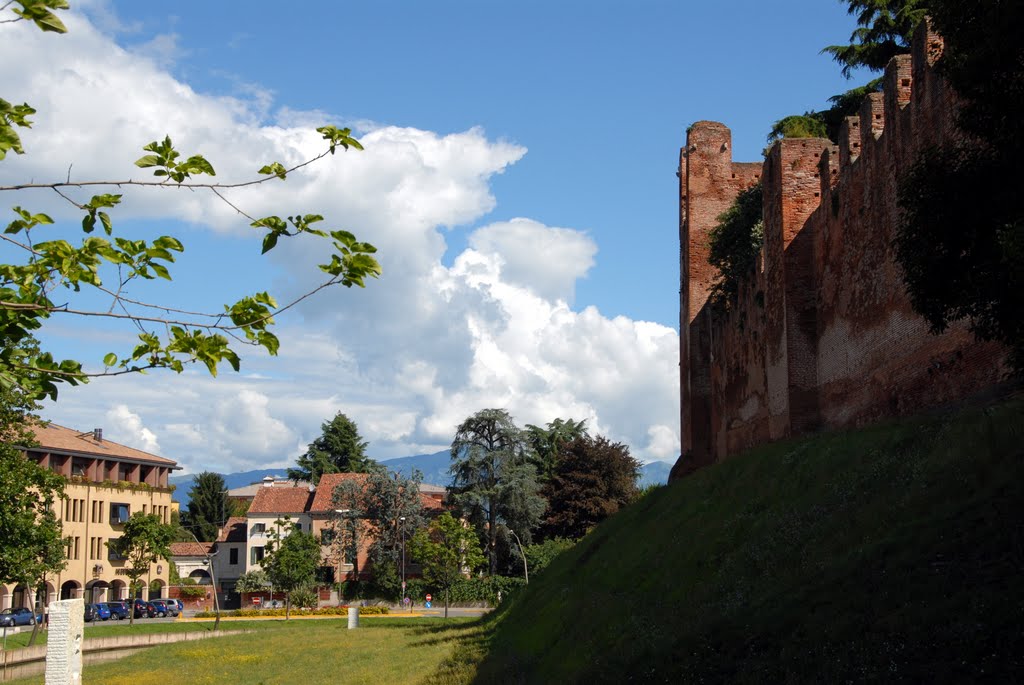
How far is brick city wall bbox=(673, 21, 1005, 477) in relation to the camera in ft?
56.3

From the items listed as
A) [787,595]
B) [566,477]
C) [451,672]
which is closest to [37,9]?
[787,595]

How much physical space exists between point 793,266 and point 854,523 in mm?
11791

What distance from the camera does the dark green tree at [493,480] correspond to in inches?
2566

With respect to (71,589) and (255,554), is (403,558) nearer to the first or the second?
(255,554)

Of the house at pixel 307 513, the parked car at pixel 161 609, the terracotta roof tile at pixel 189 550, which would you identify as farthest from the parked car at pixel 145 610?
the terracotta roof tile at pixel 189 550

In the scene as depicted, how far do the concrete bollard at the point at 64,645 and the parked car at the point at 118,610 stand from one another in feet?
138

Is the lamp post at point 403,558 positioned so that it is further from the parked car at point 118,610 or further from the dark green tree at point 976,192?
the dark green tree at point 976,192

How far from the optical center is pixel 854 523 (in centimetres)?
1303

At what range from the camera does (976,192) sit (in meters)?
10.2

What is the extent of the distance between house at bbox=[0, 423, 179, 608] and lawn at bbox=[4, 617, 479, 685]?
2509cm

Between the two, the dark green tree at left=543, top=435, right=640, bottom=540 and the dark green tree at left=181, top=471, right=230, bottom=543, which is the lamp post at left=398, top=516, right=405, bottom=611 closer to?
the dark green tree at left=543, top=435, right=640, bottom=540

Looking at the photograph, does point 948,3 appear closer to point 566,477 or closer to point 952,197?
point 952,197

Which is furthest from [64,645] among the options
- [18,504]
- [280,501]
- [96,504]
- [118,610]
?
[280,501]

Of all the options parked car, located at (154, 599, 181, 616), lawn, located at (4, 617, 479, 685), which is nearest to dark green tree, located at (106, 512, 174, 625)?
parked car, located at (154, 599, 181, 616)
